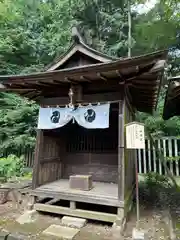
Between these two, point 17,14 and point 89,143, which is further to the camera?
point 17,14

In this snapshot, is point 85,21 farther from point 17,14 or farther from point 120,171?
point 120,171

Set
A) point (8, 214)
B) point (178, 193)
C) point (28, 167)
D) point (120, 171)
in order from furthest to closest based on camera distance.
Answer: point (28, 167)
point (178, 193)
point (8, 214)
point (120, 171)

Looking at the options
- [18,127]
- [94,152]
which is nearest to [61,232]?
[94,152]

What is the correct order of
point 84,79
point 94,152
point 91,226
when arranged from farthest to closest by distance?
1. point 94,152
2. point 84,79
3. point 91,226

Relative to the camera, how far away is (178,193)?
730 centimetres

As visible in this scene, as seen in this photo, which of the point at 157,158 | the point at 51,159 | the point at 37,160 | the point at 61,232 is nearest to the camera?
the point at 61,232

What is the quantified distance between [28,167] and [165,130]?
8085mm

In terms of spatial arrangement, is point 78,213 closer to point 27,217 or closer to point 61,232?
point 61,232

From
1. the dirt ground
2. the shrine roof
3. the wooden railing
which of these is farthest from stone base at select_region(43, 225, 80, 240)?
the wooden railing

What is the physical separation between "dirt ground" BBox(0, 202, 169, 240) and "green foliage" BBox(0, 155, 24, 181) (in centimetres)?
440

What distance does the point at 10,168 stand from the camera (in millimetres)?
9445

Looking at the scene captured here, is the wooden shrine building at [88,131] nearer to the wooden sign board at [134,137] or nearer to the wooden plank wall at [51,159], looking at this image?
the wooden plank wall at [51,159]

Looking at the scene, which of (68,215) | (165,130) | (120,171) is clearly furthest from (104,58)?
(165,130)

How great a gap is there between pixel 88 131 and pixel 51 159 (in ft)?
5.94
